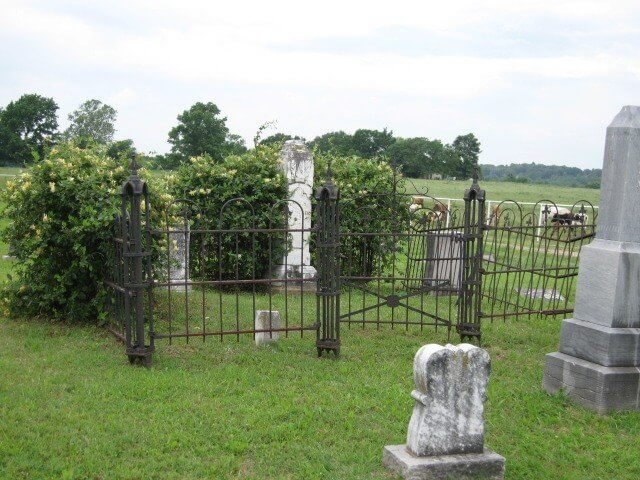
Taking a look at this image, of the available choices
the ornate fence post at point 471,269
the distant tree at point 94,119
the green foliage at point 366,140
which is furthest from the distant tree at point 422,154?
the ornate fence post at point 471,269

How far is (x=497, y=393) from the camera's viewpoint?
20.2 feet

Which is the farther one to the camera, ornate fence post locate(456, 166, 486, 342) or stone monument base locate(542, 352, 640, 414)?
ornate fence post locate(456, 166, 486, 342)

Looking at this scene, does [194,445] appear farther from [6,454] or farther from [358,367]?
[358,367]

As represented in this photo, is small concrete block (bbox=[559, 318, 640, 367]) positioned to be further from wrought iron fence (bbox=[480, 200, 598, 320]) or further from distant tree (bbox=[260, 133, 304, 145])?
distant tree (bbox=[260, 133, 304, 145])

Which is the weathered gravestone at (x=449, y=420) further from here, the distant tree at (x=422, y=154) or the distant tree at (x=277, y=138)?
the distant tree at (x=422, y=154)

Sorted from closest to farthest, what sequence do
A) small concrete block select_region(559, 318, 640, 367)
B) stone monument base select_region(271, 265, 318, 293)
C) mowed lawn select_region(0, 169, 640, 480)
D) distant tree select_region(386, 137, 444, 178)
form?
mowed lawn select_region(0, 169, 640, 480)
small concrete block select_region(559, 318, 640, 367)
stone monument base select_region(271, 265, 318, 293)
distant tree select_region(386, 137, 444, 178)

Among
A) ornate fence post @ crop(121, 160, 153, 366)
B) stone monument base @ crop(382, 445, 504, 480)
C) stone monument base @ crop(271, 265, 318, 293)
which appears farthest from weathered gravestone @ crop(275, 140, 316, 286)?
stone monument base @ crop(382, 445, 504, 480)

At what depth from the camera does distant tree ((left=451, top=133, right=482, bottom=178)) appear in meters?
46.2

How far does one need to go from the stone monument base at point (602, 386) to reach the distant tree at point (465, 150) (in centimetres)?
4063

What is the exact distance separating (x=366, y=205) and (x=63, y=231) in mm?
5631

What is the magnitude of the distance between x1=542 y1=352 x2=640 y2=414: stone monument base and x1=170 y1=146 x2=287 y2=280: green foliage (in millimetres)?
5983

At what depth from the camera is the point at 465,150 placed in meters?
49.1

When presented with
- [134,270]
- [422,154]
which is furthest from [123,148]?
[422,154]

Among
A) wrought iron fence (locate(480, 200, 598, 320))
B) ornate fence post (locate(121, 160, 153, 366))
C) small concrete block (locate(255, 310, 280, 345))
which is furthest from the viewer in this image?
wrought iron fence (locate(480, 200, 598, 320))
